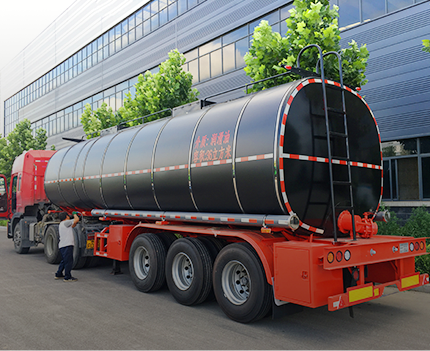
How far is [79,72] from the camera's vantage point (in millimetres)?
34406

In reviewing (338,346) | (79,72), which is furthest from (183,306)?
(79,72)

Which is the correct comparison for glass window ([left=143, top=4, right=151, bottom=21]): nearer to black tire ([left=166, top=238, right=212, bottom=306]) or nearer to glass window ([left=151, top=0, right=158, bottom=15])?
glass window ([left=151, top=0, right=158, bottom=15])

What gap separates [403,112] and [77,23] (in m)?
30.0

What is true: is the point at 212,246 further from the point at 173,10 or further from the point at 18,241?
the point at 173,10

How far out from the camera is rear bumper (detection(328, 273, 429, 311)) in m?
4.95

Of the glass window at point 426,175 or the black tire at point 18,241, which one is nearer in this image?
the glass window at point 426,175

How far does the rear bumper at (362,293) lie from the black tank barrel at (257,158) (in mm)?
997

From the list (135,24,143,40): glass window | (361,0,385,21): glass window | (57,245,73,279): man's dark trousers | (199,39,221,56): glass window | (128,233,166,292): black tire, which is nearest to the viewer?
(128,233,166,292): black tire

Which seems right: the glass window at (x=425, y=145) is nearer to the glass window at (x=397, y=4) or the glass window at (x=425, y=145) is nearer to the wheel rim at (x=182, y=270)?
the glass window at (x=397, y=4)

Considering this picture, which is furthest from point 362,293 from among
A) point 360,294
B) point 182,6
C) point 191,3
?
point 182,6

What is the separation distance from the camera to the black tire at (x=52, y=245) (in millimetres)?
11125

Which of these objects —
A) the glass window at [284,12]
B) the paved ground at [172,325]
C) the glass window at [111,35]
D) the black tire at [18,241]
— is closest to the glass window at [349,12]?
the glass window at [284,12]

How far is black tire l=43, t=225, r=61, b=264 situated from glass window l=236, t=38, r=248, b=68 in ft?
38.0

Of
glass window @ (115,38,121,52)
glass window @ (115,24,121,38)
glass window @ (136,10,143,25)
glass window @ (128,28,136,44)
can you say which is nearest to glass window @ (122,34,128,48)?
glass window @ (128,28,136,44)
